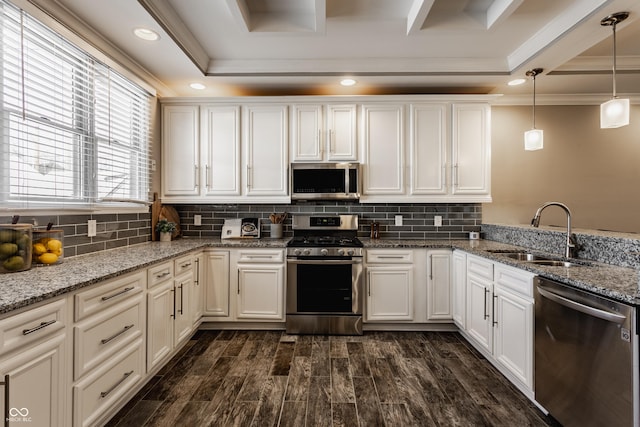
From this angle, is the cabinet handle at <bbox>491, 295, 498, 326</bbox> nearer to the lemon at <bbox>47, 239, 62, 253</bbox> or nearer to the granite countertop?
the granite countertop

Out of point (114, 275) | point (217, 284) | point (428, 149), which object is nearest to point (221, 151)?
point (217, 284)

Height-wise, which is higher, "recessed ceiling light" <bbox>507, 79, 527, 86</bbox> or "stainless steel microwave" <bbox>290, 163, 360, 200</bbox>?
"recessed ceiling light" <bbox>507, 79, 527, 86</bbox>

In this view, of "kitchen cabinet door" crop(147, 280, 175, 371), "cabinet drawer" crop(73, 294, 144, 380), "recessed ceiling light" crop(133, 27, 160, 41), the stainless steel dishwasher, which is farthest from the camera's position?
"recessed ceiling light" crop(133, 27, 160, 41)

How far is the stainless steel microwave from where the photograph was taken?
335cm

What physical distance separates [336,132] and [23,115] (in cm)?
245

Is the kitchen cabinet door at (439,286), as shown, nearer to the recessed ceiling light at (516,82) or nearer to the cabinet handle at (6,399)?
the recessed ceiling light at (516,82)

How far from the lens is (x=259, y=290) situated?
3152 mm

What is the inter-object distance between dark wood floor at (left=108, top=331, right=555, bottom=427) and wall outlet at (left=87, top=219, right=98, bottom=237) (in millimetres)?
1157

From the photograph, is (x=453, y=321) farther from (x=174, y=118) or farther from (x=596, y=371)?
(x=174, y=118)

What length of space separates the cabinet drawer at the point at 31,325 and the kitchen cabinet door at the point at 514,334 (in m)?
2.50

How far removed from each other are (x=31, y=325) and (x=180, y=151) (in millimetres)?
2463

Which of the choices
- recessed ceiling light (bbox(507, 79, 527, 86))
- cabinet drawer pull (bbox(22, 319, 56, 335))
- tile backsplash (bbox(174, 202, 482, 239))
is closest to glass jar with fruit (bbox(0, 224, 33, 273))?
cabinet drawer pull (bbox(22, 319, 56, 335))

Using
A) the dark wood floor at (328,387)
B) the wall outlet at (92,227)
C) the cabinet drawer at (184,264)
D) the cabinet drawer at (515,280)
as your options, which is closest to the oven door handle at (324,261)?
the dark wood floor at (328,387)

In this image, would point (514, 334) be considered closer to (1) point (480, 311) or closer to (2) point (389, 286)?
(1) point (480, 311)
